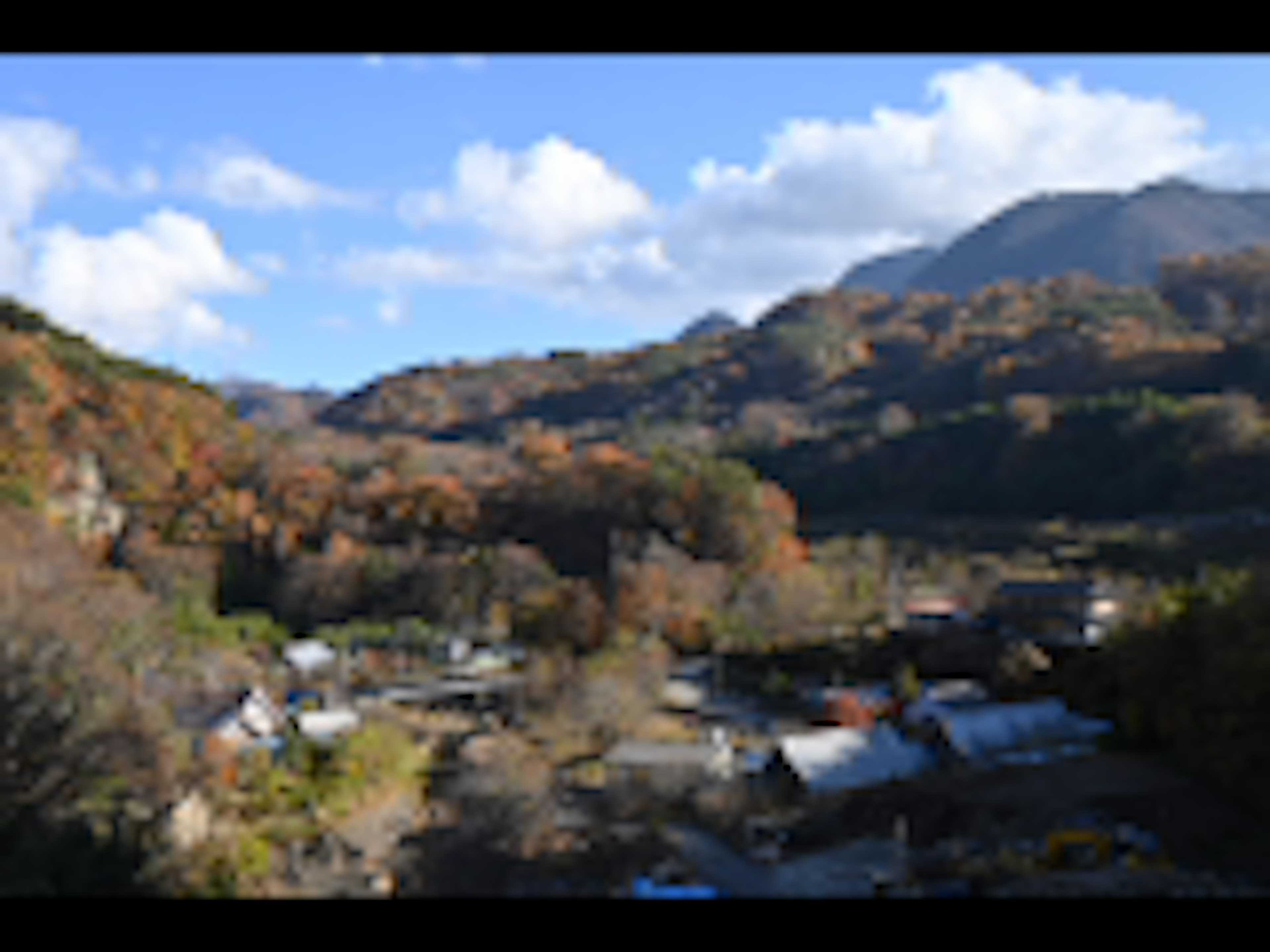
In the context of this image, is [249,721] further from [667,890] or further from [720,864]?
[667,890]

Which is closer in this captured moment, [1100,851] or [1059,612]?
[1100,851]

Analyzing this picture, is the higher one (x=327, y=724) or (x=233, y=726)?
(x=233, y=726)

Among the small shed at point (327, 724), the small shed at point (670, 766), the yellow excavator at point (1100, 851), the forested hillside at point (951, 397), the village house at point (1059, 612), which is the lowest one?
the small shed at point (670, 766)

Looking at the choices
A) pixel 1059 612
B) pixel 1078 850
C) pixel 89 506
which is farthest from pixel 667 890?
pixel 89 506

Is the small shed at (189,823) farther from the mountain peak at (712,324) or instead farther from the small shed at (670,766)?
the mountain peak at (712,324)

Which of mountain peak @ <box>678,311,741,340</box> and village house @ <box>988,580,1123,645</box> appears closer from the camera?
village house @ <box>988,580,1123,645</box>

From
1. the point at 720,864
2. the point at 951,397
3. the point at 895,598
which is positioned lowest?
the point at 720,864

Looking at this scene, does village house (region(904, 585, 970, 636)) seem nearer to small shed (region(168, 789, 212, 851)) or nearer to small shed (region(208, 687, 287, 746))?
small shed (region(208, 687, 287, 746))

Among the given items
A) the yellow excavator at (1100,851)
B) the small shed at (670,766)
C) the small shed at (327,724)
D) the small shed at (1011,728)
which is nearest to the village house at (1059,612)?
the small shed at (1011,728)

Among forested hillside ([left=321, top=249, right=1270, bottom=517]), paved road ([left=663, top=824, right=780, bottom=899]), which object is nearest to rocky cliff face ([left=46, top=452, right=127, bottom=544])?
paved road ([left=663, top=824, right=780, bottom=899])

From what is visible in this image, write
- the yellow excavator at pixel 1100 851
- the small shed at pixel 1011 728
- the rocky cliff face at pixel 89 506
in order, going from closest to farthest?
the yellow excavator at pixel 1100 851 < the small shed at pixel 1011 728 < the rocky cliff face at pixel 89 506
